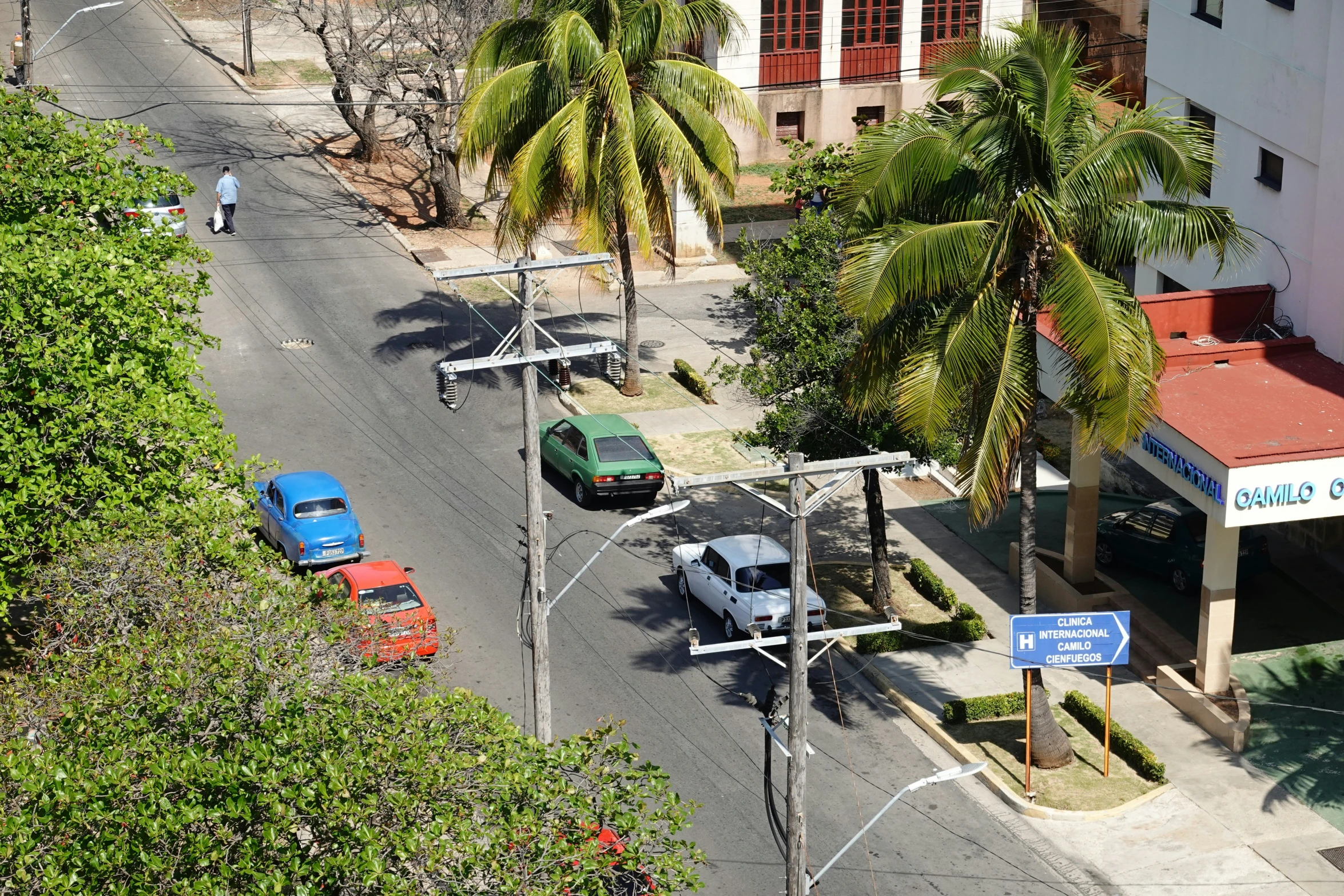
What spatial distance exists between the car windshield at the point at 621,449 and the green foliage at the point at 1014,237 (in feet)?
36.5

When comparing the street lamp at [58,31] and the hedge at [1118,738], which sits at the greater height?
the street lamp at [58,31]

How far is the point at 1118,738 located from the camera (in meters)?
27.3

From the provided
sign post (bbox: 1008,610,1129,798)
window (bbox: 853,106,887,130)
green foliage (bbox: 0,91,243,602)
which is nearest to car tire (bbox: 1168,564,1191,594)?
sign post (bbox: 1008,610,1129,798)

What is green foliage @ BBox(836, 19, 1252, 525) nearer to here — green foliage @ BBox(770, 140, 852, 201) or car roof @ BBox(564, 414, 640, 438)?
green foliage @ BBox(770, 140, 852, 201)

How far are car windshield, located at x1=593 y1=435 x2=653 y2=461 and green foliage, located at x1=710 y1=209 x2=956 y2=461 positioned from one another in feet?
13.0

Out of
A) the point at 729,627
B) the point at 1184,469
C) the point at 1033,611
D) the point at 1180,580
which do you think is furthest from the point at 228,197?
the point at 1184,469

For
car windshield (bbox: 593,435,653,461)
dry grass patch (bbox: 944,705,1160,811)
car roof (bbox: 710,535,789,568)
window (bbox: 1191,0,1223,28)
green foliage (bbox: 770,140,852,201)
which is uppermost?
window (bbox: 1191,0,1223,28)

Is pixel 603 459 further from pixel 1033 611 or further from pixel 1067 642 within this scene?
pixel 1067 642

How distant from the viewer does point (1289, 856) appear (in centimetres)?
2472

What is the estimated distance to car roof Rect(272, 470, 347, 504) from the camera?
33031 millimetres

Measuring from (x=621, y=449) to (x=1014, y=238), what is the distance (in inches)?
515

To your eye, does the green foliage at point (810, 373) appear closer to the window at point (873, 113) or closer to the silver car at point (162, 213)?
the silver car at point (162, 213)

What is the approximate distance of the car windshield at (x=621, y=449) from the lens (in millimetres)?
35406

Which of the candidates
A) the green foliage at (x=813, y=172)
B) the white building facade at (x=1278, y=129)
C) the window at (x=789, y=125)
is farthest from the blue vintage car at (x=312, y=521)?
the window at (x=789, y=125)
